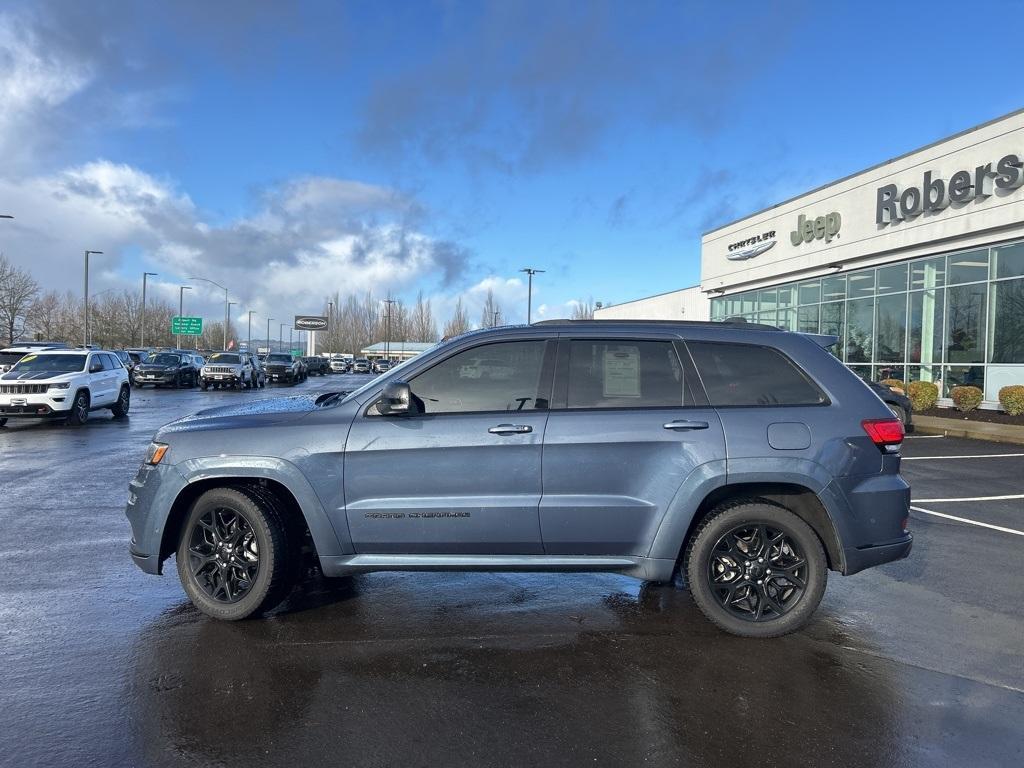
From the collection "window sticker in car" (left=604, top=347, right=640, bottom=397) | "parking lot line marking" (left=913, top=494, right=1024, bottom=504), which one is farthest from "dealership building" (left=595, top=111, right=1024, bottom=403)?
"window sticker in car" (left=604, top=347, right=640, bottom=397)

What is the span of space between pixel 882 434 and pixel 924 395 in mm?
17942

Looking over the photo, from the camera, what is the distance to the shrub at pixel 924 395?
64.8ft

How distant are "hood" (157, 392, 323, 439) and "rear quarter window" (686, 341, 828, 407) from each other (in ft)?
8.29

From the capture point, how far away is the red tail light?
4336 mm

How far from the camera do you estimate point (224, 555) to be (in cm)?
448

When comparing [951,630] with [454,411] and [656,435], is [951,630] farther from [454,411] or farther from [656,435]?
[454,411]

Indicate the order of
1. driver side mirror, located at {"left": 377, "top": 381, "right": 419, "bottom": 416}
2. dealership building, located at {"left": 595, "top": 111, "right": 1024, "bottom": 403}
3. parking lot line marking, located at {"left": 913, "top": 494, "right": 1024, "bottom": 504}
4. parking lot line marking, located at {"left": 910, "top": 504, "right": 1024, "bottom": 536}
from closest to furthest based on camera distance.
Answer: driver side mirror, located at {"left": 377, "top": 381, "right": 419, "bottom": 416}
parking lot line marking, located at {"left": 910, "top": 504, "right": 1024, "bottom": 536}
parking lot line marking, located at {"left": 913, "top": 494, "right": 1024, "bottom": 504}
dealership building, located at {"left": 595, "top": 111, "right": 1024, "bottom": 403}

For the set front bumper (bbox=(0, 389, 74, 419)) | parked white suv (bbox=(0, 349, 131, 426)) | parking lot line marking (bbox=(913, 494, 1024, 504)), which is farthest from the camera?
parked white suv (bbox=(0, 349, 131, 426))

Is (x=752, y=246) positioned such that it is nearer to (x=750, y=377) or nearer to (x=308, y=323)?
(x=750, y=377)

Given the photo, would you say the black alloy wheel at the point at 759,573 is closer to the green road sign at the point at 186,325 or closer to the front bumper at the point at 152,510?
the front bumper at the point at 152,510

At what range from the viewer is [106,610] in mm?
4652

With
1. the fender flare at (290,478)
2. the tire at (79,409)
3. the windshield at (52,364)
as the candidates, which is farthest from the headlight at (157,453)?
the windshield at (52,364)

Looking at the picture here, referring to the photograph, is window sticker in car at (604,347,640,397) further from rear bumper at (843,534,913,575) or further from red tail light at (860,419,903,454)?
rear bumper at (843,534,913,575)

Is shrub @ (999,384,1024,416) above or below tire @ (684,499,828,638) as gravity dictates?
above
